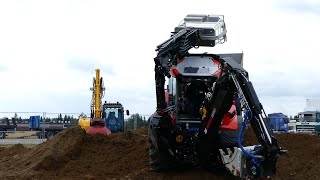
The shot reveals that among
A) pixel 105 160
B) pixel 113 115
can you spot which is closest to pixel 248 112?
pixel 105 160

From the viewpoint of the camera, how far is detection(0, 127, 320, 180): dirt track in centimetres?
1377

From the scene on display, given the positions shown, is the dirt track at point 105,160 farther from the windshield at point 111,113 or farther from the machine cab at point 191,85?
the windshield at point 111,113

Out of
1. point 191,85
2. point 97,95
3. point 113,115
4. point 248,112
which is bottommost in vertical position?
point 248,112

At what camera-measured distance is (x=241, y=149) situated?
31.6ft

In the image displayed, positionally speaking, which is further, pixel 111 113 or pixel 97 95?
pixel 111 113

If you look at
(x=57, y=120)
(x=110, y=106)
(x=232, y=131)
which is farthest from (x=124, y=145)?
(x=57, y=120)

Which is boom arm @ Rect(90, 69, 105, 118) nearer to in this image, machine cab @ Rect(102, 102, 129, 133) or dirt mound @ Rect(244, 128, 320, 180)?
machine cab @ Rect(102, 102, 129, 133)

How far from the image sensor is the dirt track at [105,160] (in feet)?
45.2

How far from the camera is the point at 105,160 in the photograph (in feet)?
52.2

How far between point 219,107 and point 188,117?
1538mm

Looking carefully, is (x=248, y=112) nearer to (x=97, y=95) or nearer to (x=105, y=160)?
(x=105, y=160)

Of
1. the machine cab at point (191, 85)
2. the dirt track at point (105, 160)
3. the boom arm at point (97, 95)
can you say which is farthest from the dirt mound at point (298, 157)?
the boom arm at point (97, 95)

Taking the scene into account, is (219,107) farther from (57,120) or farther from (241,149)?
(57,120)

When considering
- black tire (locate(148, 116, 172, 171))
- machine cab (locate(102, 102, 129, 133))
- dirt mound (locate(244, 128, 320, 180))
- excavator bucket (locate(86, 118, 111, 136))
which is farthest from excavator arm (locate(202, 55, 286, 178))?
machine cab (locate(102, 102, 129, 133))
